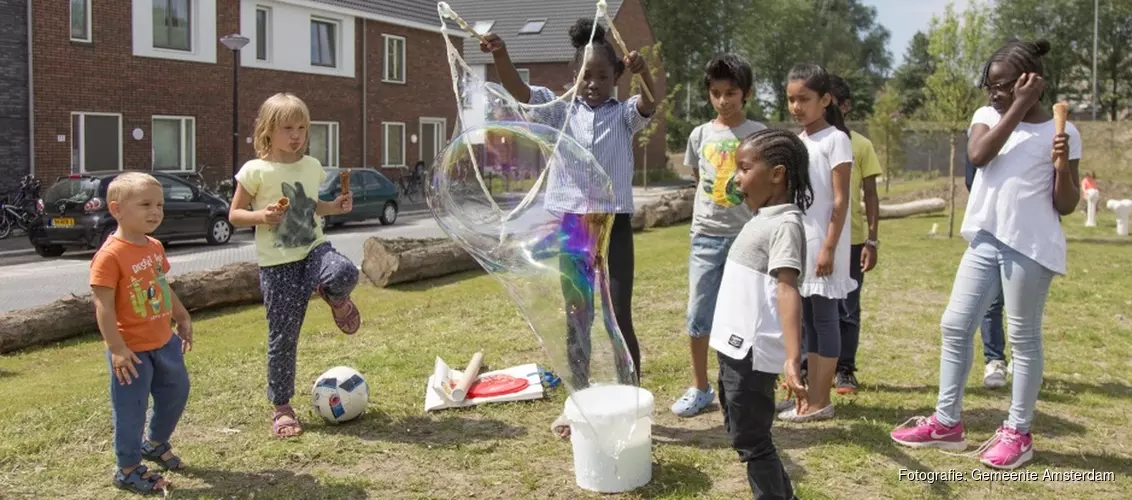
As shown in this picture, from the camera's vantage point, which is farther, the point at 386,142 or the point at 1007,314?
the point at 386,142

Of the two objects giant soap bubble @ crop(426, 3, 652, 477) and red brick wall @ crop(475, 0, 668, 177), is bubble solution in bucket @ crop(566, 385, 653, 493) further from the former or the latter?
red brick wall @ crop(475, 0, 668, 177)

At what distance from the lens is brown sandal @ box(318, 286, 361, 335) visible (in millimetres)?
5008

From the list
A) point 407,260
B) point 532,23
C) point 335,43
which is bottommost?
point 407,260

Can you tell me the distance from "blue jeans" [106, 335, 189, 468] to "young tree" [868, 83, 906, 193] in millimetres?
30186

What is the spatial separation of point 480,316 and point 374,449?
391cm

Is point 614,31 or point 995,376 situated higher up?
point 614,31

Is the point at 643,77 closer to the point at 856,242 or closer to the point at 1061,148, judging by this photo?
the point at 1061,148

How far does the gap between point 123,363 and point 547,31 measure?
4023 cm

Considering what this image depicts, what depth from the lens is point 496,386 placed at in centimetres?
581

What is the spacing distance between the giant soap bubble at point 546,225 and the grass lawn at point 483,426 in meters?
0.47

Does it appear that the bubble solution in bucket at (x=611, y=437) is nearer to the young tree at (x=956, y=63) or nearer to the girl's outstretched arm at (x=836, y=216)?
the girl's outstretched arm at (x=836, y=216)

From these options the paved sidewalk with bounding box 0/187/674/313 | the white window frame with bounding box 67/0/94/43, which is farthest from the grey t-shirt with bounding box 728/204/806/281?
the white window frame with bounding box 67/0/94/43

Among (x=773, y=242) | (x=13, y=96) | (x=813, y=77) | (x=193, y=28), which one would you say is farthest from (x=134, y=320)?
(x=193, y=28)

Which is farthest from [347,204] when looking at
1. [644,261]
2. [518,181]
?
[644,261]
